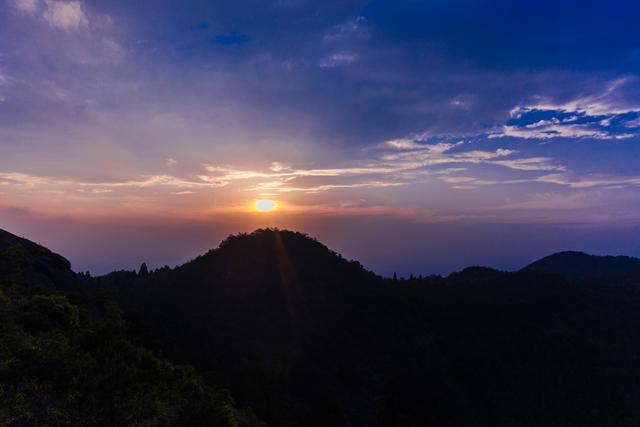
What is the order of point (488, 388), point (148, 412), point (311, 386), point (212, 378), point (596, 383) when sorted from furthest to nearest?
point (596, 383), point (488, 388), point (311, 386), point (212, 378), point (148, 412)

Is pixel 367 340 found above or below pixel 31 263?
below

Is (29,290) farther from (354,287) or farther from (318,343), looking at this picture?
(354,287)

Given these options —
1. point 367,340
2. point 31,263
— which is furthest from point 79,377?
point 367,340

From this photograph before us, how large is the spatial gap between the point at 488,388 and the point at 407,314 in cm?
2579

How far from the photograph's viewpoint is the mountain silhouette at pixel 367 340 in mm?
64938

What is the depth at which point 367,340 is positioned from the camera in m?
87.9

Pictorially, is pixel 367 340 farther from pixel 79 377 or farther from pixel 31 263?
pixel 79 377

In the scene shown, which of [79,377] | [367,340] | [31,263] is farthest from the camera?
[367,340]

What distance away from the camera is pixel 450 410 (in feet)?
266

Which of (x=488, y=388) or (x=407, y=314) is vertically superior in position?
(x=407, y=314)

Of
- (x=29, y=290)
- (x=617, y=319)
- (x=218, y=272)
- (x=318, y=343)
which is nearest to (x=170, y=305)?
(x=218, y=272)

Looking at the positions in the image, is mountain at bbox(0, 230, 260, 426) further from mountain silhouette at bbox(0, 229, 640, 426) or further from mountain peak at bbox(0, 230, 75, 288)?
mountain silhouette at bbox(0, 229, 640, 426)

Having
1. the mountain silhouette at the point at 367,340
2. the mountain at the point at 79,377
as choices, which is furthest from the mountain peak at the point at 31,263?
the mountain at the point at 79,377

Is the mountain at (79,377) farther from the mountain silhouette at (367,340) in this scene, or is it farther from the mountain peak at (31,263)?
the mountain silhouette at (367,340)
